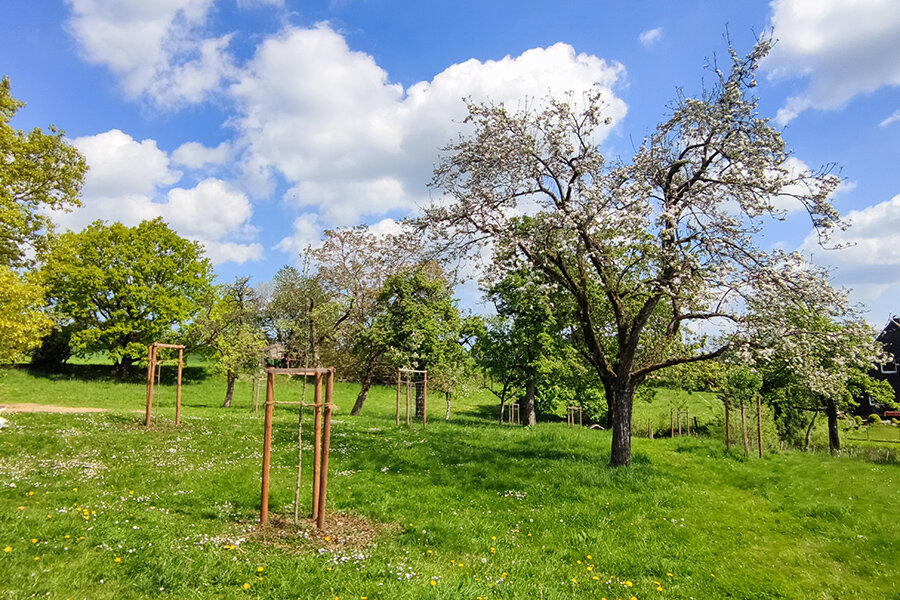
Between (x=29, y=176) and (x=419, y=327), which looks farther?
(x=419, y=327)

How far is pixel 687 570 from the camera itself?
9.21 metres

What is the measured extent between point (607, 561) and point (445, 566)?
3.06m

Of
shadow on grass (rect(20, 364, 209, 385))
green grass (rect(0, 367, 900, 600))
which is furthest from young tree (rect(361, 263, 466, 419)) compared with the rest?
shadow on grass (rect(20, 364, 209, 385))

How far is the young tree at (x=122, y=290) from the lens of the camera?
1688 inches

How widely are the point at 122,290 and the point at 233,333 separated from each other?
12.3 m

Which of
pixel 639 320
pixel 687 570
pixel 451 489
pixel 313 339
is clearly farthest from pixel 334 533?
pixel 313 339

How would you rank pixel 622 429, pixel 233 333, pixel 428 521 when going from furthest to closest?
pixel 233 333 → pixel 622 429 → pixel 428 521

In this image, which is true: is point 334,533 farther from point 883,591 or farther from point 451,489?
point 883,591

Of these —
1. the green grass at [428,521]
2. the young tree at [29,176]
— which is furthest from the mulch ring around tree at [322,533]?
the young tree at [29,176]

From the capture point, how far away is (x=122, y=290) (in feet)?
143

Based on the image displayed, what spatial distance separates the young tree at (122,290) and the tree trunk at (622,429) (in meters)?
40.6

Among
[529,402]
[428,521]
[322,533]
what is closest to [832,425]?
[529,402]

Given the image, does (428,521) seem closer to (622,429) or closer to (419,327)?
(622,429)

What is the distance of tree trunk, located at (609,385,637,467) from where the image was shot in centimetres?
1644
